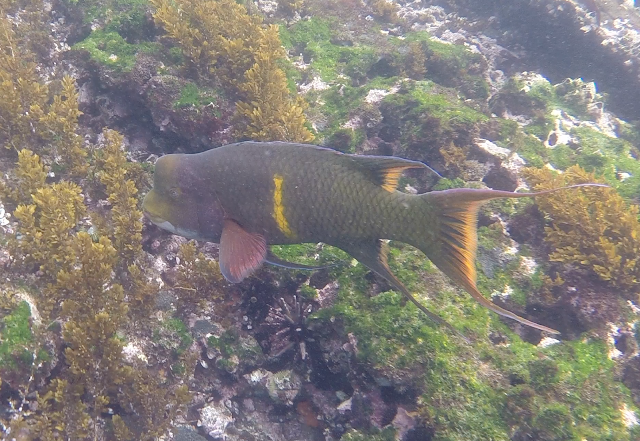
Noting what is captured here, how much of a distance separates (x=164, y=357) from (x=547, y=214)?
4.66 metres

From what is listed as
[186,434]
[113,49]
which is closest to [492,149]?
[186,434]

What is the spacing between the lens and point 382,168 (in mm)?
2299

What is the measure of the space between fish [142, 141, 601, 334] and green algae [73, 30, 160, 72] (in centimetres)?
368

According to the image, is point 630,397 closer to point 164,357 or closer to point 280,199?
point 280,199

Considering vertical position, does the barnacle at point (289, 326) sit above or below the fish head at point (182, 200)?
below

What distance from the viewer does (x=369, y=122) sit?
239 inches

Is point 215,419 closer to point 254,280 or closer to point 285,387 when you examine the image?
point 285,387

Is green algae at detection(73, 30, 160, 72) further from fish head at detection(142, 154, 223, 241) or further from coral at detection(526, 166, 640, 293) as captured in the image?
coral at detection(526, 166, 640, 293)

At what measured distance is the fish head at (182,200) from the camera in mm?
2480

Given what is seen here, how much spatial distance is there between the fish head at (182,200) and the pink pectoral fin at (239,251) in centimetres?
13

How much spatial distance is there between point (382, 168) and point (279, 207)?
2.24 ft

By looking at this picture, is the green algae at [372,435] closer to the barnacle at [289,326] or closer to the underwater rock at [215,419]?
the barnacle at [289,326]

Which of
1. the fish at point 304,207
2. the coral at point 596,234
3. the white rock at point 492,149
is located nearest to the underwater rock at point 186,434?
the fish at point 304,207

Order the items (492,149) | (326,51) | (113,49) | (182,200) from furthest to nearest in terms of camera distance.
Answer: (326,51), (492,149), (113,49), (182,200)
